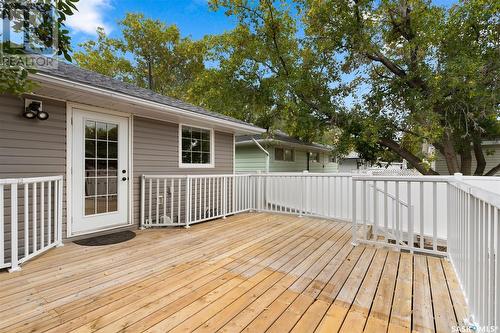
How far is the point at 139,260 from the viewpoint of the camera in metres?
3.03

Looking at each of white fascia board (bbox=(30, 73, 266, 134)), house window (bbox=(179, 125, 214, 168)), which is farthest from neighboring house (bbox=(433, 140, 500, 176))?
house window (bbox=(179, 125, 214, 168))

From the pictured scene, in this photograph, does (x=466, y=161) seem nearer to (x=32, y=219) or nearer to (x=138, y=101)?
(x=138, y=101)

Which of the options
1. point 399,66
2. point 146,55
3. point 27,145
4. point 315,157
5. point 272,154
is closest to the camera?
point 27,145

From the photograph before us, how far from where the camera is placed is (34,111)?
11.2 ft

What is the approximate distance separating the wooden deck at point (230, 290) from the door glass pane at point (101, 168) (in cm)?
83

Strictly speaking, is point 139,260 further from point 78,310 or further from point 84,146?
point 84,146

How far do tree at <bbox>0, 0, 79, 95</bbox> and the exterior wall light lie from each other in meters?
1.41

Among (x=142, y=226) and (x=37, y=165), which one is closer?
(x=37, y=165)

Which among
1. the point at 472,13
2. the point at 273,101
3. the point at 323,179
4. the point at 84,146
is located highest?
the point at 472,13

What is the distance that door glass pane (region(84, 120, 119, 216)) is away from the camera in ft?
13.2

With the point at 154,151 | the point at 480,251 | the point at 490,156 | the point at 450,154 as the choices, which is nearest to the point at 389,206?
the point at 480,251

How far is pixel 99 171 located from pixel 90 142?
19.3 inches

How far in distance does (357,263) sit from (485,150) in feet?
43.7

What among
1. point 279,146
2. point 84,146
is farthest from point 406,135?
point 84,146
